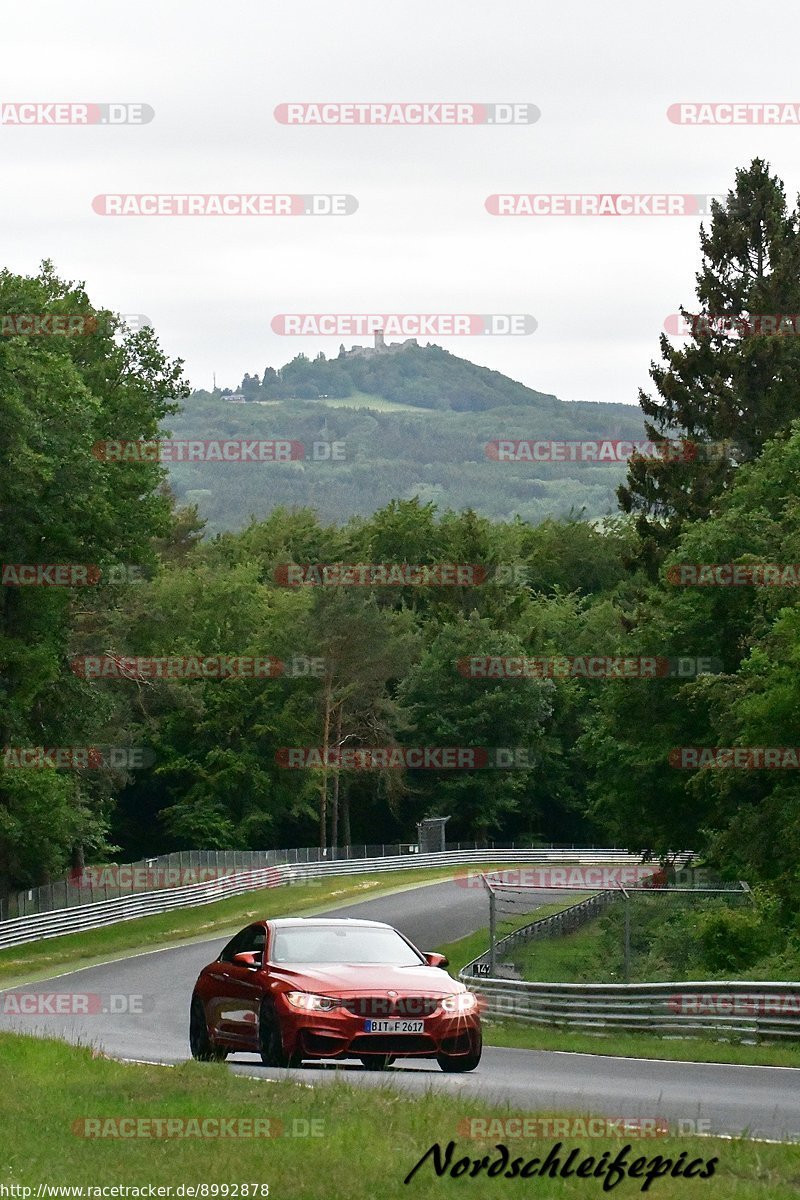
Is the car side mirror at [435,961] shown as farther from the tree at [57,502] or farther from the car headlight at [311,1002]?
the tree at [57,502]

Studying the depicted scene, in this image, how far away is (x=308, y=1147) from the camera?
9.95 m

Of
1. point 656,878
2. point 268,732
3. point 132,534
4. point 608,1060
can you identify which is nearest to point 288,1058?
point 608,1060

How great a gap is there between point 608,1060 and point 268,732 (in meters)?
75.1

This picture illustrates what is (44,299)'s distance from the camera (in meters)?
47.7

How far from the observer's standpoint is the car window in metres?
16.5

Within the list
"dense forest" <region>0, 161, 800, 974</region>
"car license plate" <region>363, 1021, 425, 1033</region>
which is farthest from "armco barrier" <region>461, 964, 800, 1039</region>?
"dense forest" <region>0, 161, 800, 974</region>

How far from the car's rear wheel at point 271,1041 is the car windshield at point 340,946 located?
0.58 metres

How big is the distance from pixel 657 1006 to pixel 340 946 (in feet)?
25.0

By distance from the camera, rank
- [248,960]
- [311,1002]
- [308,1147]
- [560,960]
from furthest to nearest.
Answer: [560,960] → [248,960] → [311,1002] → [308,1147]

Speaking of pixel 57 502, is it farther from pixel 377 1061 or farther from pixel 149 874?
pixel 377 1061

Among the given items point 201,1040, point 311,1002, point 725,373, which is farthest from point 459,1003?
point 725,373

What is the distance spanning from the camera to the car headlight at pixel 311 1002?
1495 centimetres

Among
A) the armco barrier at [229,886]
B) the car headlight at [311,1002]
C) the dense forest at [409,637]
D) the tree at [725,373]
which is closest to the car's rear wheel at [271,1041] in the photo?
the car headlight at [311,1002]

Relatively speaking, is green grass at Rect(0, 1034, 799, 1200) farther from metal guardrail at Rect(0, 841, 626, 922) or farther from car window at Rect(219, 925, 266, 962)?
metal guardrail at Rect(0, 841, 626, 922)
